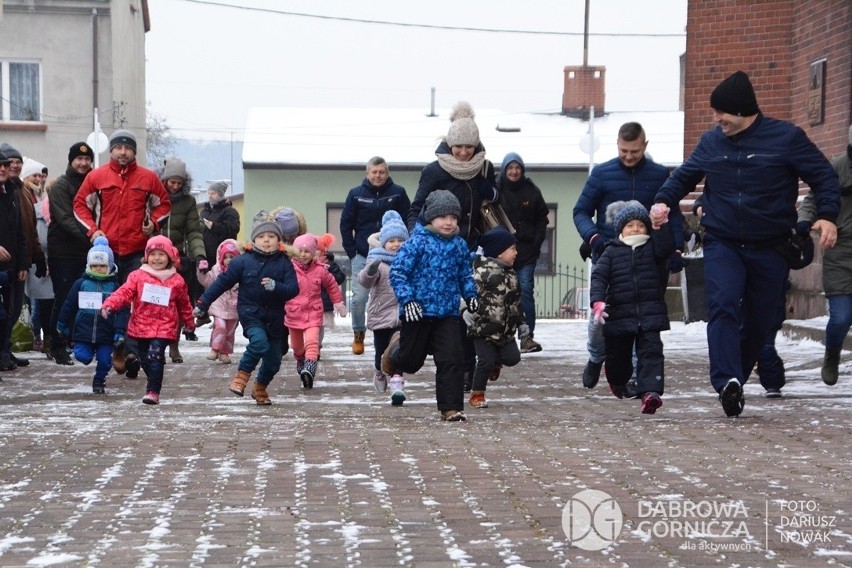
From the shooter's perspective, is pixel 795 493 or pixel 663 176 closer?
pixel 795 493

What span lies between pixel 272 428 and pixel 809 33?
1074cm

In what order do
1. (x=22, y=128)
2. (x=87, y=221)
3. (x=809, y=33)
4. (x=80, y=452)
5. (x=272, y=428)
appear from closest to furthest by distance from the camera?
(x=80, y=452), (x=272, y=428), (x=87, y=221), (x=809, y=33), (x=22, y=128)

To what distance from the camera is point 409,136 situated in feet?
161

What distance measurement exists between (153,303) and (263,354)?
1044 millimetres

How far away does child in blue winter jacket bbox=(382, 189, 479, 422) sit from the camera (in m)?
9.84

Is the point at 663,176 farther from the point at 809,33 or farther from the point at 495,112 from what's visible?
the point at 495,112

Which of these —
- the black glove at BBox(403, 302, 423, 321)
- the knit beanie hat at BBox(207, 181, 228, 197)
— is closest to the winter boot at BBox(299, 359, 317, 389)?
the black glove at BBox(403, 302, 423, 321)

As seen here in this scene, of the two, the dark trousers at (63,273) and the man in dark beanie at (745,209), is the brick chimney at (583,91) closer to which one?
the dark trousers at (63,273)

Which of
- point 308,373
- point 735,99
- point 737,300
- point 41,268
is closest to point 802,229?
point 737,300

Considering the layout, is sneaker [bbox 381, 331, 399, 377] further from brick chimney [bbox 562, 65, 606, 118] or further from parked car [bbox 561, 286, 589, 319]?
brick chimney [bbox 562, 65, 606, 118]

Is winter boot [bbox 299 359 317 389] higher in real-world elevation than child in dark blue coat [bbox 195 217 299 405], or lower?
lower

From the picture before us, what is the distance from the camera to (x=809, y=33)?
58.4 ft

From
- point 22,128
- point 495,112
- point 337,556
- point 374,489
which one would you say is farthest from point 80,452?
point 495,112

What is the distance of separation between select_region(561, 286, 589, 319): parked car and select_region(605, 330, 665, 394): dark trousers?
23.9 m
